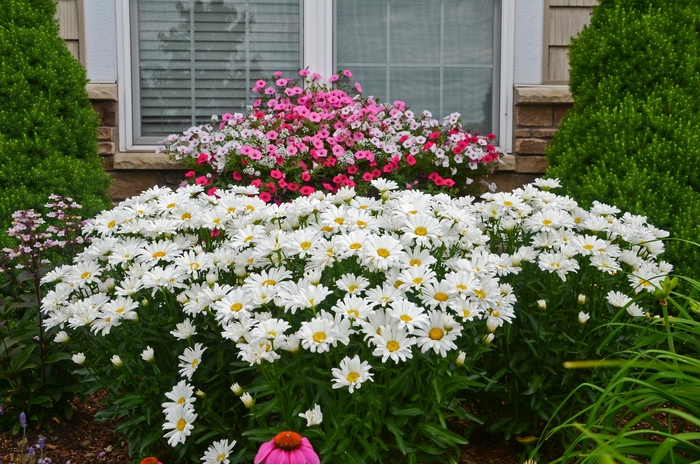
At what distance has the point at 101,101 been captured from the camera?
4.91 meters

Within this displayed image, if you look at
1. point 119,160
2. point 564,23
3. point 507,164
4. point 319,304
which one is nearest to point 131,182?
point 119,160

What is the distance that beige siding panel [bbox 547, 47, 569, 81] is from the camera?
16.5 ft

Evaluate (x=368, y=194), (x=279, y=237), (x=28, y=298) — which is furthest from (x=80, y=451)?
(x=368, y=194)

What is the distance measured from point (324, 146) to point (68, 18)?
6.75 feet

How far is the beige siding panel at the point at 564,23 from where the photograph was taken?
496cm

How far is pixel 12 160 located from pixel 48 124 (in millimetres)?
339

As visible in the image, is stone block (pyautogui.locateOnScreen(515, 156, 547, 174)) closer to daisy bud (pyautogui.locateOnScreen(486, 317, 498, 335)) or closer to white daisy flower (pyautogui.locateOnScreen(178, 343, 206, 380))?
daisy bud (pyautogui.locateOnScreen(486, 317, 498, 335))

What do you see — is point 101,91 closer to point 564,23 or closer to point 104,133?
point 104,133

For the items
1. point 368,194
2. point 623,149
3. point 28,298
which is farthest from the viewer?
point 368,194

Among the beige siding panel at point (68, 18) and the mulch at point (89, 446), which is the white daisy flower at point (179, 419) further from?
the beige siding panel at point (68, 18)

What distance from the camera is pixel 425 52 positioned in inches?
205

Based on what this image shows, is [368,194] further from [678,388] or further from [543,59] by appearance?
[678,388]

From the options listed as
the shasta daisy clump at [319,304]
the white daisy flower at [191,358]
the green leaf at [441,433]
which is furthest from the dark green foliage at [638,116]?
the white daisy flower at [191,358]

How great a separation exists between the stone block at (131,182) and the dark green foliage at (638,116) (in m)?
2.86
